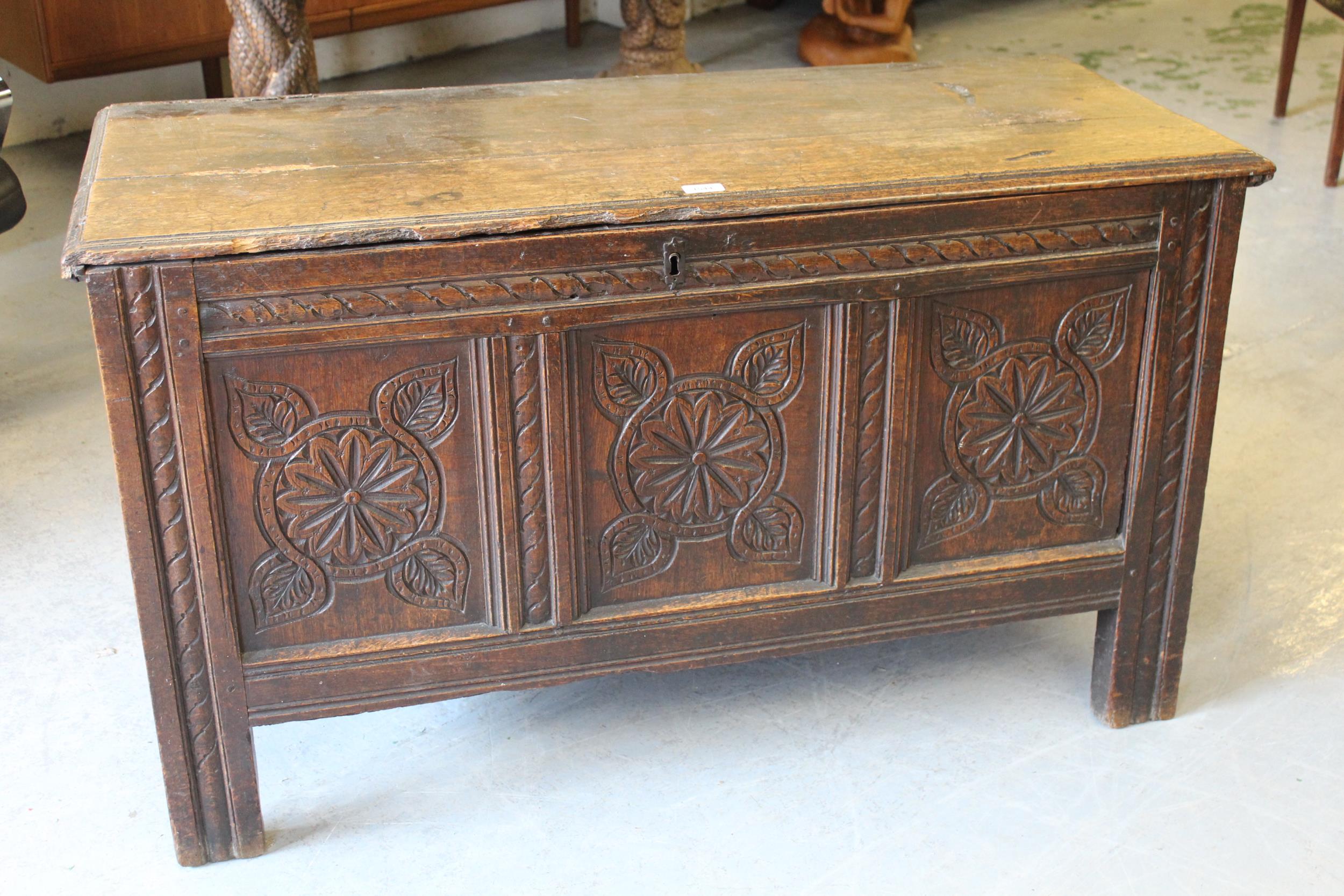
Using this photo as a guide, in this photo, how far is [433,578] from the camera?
1.89 m

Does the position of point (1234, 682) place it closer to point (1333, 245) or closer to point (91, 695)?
point (91, 695)

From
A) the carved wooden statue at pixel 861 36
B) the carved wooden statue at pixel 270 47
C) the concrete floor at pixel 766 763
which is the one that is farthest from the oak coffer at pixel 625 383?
the carved wooden statue at pixel 861 36

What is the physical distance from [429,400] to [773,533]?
513 millimetres

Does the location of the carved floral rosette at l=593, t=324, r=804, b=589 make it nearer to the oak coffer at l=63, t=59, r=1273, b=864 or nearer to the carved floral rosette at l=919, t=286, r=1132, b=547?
the oak coffer at l=63, t=59, r=1273, b=864

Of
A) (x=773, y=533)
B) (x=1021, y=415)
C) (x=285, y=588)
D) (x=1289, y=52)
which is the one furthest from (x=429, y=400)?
(x=1289, y=52)

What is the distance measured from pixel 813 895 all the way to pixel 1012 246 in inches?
34.4

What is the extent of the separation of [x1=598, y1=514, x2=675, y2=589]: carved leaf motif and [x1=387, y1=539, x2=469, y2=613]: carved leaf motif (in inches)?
7.4

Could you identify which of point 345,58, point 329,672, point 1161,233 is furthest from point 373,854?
point 345,58

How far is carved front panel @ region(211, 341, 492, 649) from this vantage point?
1.75m

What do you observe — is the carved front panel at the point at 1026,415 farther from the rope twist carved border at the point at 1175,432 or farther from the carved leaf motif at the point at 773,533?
the carved leaf motif at the point at 773,533

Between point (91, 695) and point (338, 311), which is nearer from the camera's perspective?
point (338, 311)

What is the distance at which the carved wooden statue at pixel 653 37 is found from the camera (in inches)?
186

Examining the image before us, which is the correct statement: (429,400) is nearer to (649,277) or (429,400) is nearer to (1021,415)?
(649,277)

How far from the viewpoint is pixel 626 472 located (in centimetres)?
190
